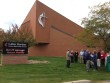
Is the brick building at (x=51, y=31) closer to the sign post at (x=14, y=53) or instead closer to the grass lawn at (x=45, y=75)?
the sign post at (x=14, y=53)

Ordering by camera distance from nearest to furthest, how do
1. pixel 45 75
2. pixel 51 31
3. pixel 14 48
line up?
pixel 45 75, pixel 14 48, pixel 51 31

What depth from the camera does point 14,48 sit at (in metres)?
30.2

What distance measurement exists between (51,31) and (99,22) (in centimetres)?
2704

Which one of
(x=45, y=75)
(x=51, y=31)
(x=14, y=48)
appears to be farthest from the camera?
(x=51, y=31)

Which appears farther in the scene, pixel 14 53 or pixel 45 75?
pixel 14 53

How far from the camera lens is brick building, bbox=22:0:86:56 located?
194 feet

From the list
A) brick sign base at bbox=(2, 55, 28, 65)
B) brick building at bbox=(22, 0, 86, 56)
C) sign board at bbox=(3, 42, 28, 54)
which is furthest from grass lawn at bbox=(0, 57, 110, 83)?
brick building at bbox=(22, 0, 86, 56)

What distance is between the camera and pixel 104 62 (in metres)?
31.4

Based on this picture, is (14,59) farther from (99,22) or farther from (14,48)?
(99,22)

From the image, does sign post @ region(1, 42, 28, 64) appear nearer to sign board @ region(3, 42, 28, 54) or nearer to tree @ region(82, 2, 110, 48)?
sign board @ region(3, 42, 28, 54)

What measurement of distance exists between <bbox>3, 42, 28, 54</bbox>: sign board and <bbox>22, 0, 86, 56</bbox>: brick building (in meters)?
27.5

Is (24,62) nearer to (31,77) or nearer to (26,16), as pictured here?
(31,77)

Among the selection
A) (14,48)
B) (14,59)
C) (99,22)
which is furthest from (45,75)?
(99,22)

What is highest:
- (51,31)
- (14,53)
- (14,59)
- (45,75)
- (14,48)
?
(51,31)
